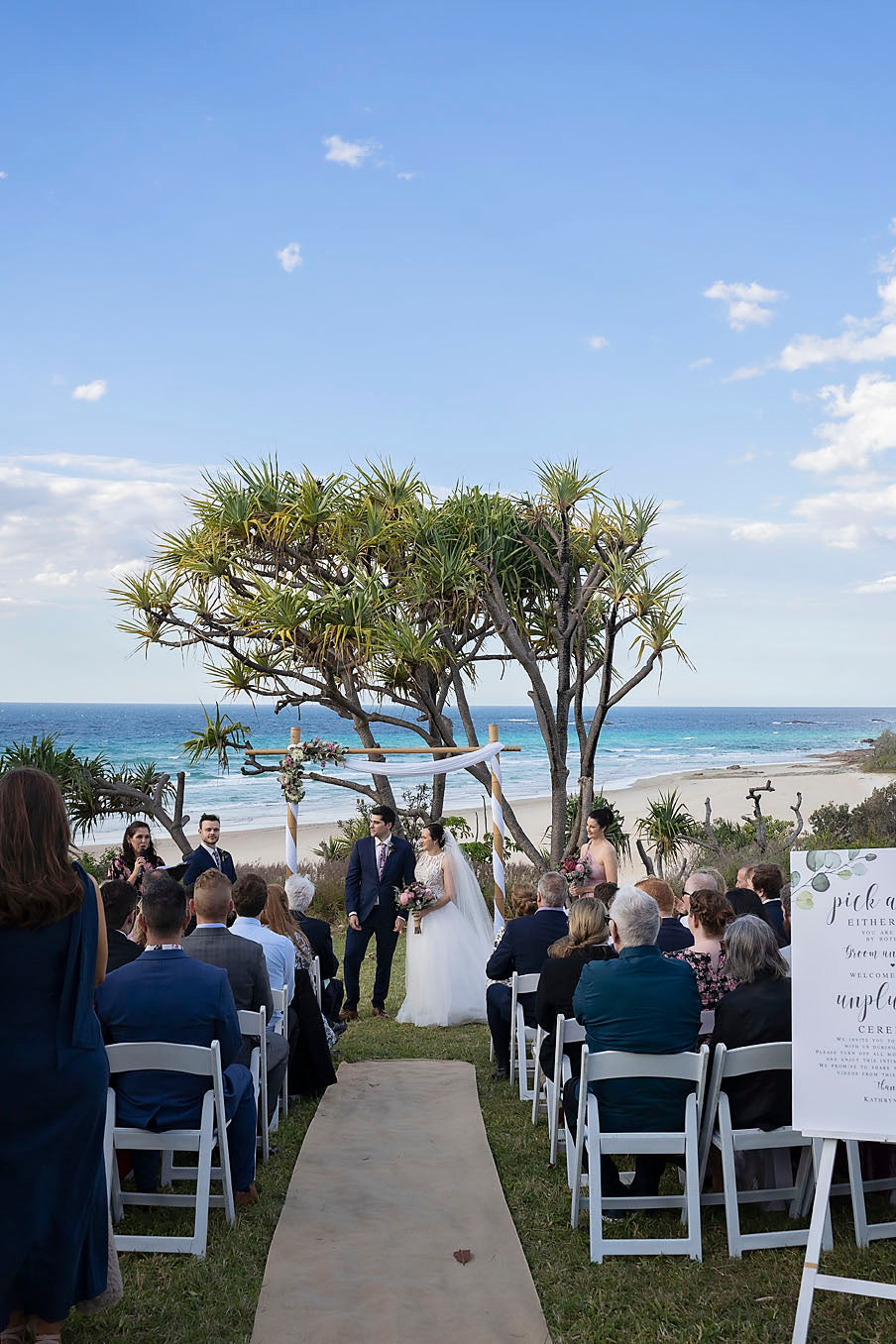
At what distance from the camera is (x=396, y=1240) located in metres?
4.34

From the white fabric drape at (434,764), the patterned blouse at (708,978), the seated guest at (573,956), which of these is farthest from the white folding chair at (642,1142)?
the white fabric drape at (434,764)

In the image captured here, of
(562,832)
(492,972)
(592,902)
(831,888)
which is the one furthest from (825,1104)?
(562,832)

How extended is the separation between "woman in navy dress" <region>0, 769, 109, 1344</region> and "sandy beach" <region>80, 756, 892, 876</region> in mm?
16726

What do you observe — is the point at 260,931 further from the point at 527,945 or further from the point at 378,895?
the point at 378,895

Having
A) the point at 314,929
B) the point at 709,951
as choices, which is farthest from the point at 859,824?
the point at 709,951

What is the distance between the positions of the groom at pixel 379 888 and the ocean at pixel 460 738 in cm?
1234

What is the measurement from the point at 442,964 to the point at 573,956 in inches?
159

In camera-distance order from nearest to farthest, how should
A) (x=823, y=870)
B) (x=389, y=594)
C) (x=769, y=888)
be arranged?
(x=823, y=870) → (x=769, y=888) → (x=389, y=594)

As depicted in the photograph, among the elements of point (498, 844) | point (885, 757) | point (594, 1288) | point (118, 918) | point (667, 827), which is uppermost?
point (118, 918)

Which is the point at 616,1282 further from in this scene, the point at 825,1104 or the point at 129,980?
the point at 129,980

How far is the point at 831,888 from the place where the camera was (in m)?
3.46

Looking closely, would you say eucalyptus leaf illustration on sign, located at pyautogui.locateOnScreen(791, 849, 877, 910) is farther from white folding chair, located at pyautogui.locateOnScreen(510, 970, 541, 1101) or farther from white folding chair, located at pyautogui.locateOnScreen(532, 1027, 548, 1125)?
white folding chair, located at pyautogui.locateOnScreen(510, 970, 541, 1101)

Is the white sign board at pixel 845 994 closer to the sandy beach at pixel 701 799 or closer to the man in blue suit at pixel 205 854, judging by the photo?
the man in blue suit at pixel 205 854

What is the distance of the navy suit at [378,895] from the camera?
Answer: 9305mm
